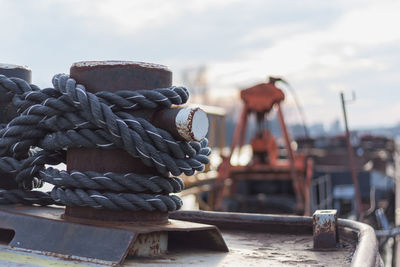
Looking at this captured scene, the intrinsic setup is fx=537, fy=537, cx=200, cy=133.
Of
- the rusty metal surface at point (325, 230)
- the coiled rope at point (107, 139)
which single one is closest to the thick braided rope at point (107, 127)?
the coiled rope at point (107, 139)

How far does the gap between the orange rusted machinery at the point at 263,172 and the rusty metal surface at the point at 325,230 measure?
6919 mm

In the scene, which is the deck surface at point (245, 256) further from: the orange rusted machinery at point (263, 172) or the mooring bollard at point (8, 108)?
the orange rusted machinery at point (263, 172)

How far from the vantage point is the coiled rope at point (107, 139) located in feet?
6.09

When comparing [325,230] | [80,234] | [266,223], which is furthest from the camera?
[266,223]

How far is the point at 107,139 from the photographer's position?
1.88 m

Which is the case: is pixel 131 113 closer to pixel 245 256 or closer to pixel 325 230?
pixel 245 256

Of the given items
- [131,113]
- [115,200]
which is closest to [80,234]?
[115,200]

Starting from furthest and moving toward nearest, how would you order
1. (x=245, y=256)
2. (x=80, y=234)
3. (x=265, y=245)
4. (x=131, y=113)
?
(x=265, y=245), (x=245, y=256), (x=131, y=113), (x=80, y=234)

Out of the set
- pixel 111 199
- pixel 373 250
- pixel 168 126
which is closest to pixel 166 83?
pixel 168 126

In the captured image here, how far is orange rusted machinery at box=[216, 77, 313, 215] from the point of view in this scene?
955cm

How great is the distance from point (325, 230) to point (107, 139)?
970 mm

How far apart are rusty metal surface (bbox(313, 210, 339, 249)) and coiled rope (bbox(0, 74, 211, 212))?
22.0 inches

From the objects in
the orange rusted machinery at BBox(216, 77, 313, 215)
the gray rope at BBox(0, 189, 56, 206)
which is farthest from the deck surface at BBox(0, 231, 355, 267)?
the orange rusted machinery at BBox(216, 77, 313, 215)

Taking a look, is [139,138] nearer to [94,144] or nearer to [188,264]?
[94,144]
